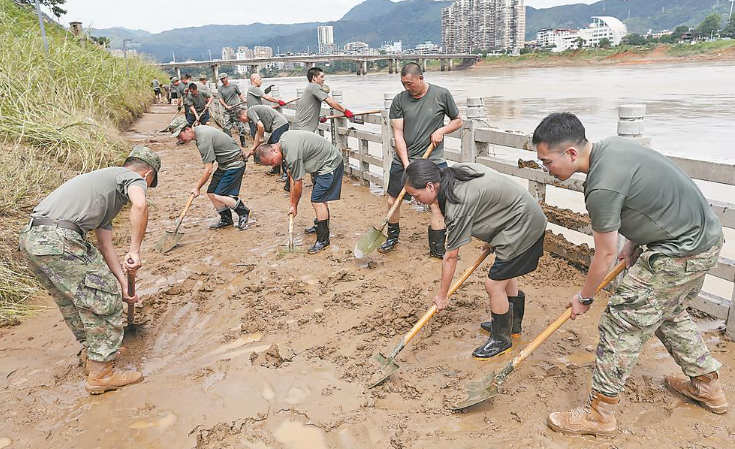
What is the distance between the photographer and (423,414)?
3.06 metres

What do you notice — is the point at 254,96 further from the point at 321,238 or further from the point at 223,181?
the point at 321,238

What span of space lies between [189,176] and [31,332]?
20.1 ft

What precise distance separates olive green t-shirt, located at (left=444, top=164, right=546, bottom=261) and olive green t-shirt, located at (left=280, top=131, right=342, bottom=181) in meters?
2.52

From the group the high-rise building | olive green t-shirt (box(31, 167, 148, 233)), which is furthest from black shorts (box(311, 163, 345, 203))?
the high-rise building

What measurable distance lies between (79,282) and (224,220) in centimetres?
369

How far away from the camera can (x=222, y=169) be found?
6.72 m

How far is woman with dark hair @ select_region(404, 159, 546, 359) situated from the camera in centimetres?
314

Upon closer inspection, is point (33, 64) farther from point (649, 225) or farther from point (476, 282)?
point (649, 225)

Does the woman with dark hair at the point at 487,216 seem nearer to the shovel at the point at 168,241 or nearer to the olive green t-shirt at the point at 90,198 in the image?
the olive green t-shirt at the point at 90,198

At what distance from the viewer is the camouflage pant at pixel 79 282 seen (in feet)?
10.3

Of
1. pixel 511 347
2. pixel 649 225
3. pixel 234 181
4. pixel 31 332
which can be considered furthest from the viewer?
pixel 234 181

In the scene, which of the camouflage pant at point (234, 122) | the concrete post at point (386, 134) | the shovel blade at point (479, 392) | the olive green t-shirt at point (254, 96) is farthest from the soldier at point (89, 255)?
the camouflage pant at point (234, 122)

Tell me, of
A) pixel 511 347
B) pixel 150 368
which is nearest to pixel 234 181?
pixel 150 368

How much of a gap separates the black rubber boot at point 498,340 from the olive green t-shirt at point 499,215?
18.5 inches
